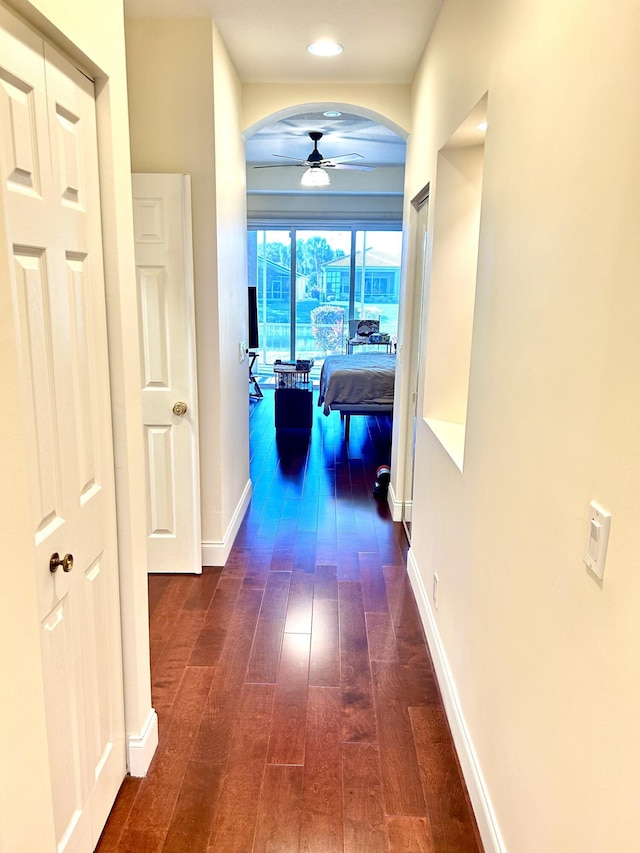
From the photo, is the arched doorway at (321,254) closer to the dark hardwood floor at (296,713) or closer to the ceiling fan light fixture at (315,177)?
the ceiling fan light fixture at (315,177)

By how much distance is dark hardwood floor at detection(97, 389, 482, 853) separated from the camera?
1.80m

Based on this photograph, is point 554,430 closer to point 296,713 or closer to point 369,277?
point 296,713

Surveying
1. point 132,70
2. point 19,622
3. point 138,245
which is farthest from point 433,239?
point 19,622

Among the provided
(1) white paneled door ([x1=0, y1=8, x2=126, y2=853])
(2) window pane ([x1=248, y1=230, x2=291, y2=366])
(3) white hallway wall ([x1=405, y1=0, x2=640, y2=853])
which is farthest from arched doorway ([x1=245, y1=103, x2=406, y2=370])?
(1) white paneled door ([x1=0, y1=8, x2=126, y2=853])

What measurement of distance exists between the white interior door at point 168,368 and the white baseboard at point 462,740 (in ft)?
4.45

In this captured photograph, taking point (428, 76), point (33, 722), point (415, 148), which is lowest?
point (33, 722)

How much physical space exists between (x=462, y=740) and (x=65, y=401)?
166cm

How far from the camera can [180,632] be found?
2822mm

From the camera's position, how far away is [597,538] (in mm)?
1056

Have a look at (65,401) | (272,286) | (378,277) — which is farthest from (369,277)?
(65,401)

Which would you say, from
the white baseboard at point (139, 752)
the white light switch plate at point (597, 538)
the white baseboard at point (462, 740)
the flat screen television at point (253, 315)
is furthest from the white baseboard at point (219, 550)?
the flat screen television at point (253, 315)

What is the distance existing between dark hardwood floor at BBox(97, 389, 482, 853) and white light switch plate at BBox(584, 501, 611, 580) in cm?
117

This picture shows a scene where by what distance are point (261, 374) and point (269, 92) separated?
20.1 feet

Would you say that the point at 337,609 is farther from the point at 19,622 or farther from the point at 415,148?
the point at 415,148
